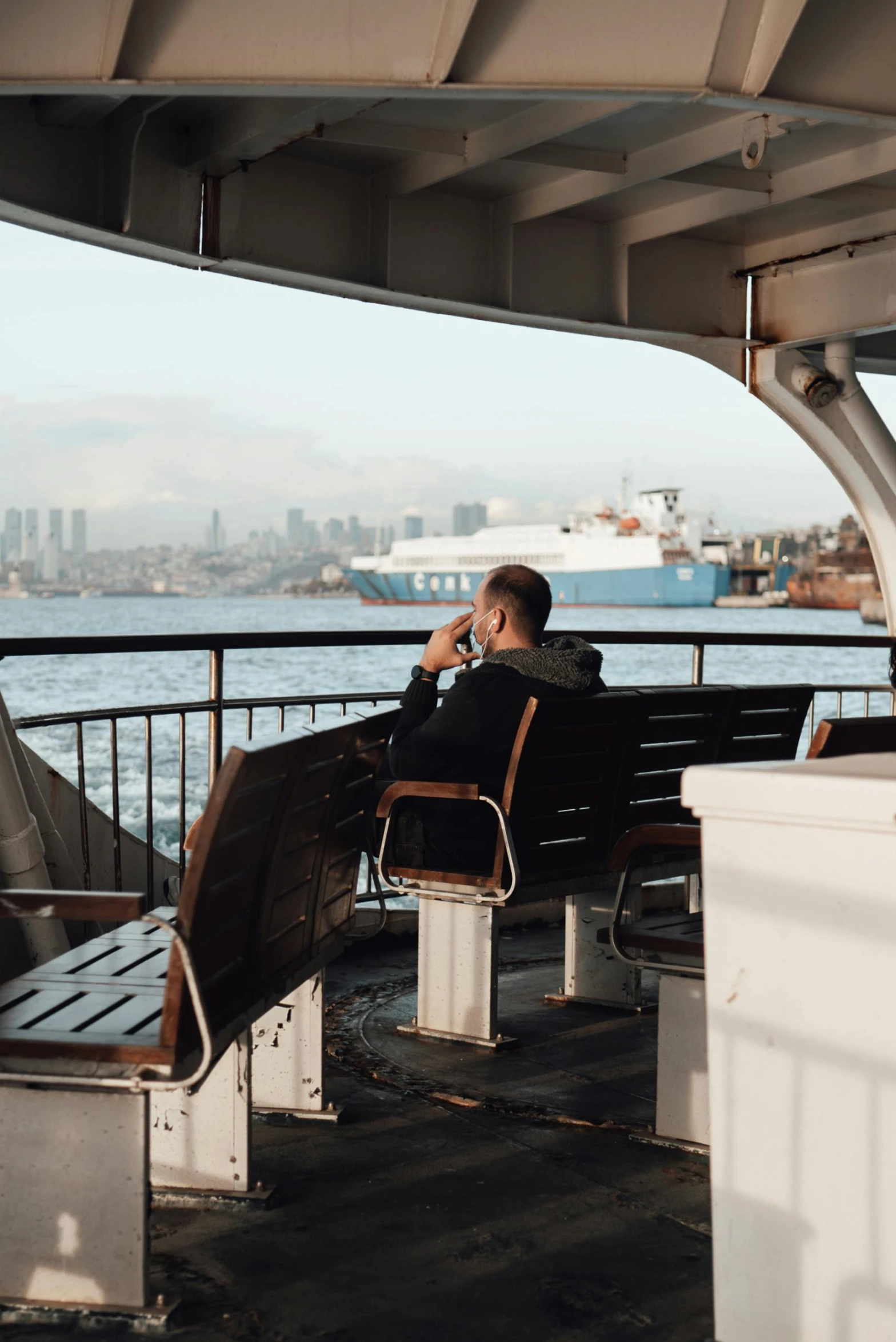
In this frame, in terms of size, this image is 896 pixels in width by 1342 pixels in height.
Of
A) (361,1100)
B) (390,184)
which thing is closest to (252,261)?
(390,184)

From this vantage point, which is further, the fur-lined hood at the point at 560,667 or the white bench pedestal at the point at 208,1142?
the fur-lined hood at the point at 560,667

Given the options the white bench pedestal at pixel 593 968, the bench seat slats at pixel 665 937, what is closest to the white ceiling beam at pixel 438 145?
the white bench pedestal at pixel 593 968

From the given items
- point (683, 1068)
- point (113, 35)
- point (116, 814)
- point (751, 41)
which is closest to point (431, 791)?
point (683, 1068)

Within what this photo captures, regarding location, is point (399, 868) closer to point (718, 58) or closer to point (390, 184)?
point (718, 58)

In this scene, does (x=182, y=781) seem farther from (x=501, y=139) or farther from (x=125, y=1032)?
(x=501, y=139)

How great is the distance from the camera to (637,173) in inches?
297

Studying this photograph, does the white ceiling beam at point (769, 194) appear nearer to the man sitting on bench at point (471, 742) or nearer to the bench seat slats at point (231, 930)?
the man sitting on bench at point (471, 742)

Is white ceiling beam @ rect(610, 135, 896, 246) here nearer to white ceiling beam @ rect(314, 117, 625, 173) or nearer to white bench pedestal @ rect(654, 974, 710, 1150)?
white ceiling beam @ rect(314, 117, 625, 173)

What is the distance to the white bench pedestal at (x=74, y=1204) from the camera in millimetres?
2873

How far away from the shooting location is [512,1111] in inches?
167

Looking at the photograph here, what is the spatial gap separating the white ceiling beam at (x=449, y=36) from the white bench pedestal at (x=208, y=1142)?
139 inches

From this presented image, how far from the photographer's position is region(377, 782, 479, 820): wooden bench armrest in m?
4.59

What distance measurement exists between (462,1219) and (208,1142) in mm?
673

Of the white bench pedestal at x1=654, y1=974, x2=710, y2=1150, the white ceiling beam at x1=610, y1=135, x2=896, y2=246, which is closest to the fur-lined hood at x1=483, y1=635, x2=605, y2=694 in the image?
the white bench pedestal at x1=654, y1=974, x2=710, y2=1150
